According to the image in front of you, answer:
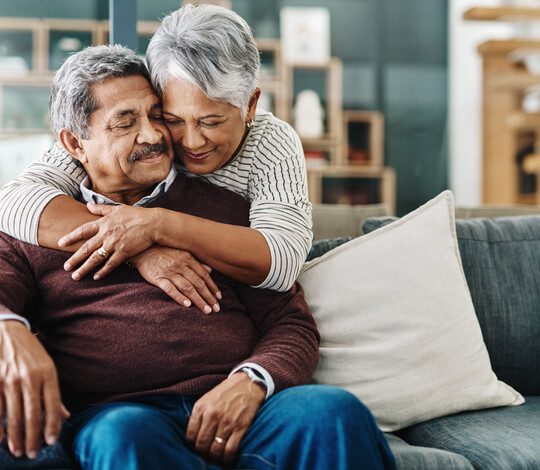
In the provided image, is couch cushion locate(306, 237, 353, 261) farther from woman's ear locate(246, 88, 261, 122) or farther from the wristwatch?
the wristwatch

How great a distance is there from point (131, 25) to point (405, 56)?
14.2 feet

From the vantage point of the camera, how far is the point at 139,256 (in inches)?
57.5

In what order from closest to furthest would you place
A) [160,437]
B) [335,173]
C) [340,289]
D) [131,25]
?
[160,437]
[340,289]
[131,25]
[335,173]

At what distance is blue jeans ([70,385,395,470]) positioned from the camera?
114 cm

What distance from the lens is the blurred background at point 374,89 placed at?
17.0ft

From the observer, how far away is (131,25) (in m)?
2.00

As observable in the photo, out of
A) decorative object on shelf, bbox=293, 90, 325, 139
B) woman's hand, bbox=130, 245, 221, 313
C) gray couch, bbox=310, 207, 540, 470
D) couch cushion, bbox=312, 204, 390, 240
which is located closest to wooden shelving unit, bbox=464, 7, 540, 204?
decorative object on shelf, bbox=293, 90, 325, 139

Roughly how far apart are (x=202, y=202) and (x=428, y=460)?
679 millimetres

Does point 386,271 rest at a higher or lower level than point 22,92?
lower

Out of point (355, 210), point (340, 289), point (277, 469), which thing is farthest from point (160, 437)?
point (355, 210)

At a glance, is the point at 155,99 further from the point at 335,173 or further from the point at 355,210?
the point at 335,173

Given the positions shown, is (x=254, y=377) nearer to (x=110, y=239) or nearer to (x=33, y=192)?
(x=110, y=239)

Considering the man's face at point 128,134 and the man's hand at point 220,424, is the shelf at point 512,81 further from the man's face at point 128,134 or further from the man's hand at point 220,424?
the man's hand at point 220,424

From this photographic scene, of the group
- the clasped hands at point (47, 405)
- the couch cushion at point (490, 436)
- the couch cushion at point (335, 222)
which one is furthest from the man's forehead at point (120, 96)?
the couch cushion at point (490, 436)
